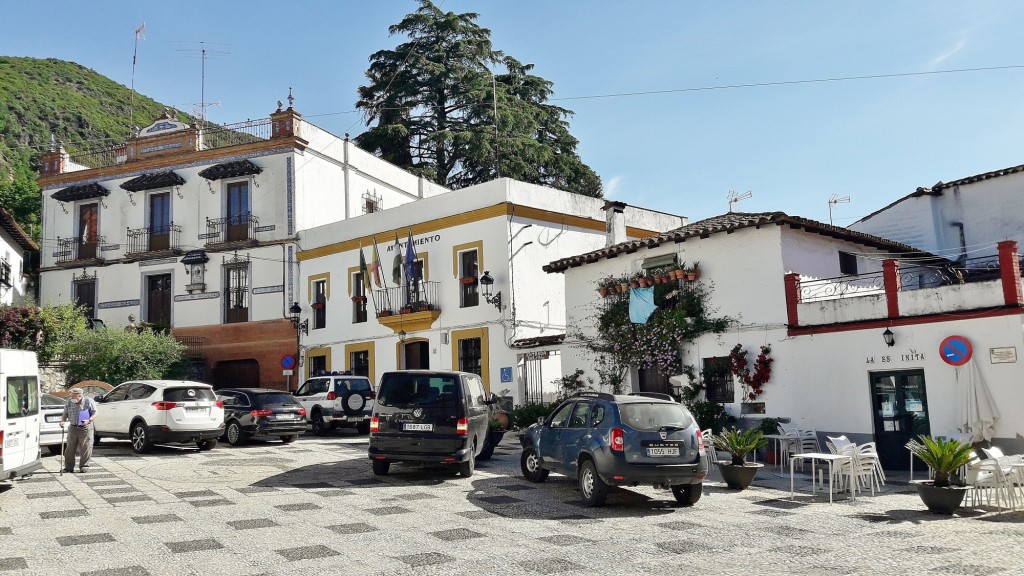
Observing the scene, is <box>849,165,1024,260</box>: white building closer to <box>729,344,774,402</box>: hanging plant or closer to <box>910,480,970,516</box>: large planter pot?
<box>729,344,774,402</box>: hanging plant

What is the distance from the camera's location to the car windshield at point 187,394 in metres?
17.8

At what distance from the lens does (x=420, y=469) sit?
15.0 m

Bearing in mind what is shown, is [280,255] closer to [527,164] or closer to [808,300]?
[527,164]

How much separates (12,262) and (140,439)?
21.1 meters

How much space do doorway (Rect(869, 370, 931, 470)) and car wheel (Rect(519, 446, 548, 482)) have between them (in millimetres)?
6980

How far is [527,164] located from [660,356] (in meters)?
22.2

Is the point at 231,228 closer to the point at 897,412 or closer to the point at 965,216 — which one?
the point at 897,412

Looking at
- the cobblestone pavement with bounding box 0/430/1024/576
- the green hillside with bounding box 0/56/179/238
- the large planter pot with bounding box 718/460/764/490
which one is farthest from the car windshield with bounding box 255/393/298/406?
the green hillside with bounding box 0/56/179/238

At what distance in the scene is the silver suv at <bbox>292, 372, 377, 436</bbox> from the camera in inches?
897

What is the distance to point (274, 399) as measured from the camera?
65.2 ft

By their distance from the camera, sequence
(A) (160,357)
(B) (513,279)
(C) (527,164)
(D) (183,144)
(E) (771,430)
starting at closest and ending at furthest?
1. (E) (771,430)
2. (B) (513,279)
3. (A) (160,357)
4. (D) (183,144)
5. (C) (527,164)

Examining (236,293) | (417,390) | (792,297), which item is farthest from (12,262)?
(792,297)

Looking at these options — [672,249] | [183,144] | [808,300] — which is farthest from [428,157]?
[808,300]

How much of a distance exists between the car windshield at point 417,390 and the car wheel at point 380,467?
3.48 feet
